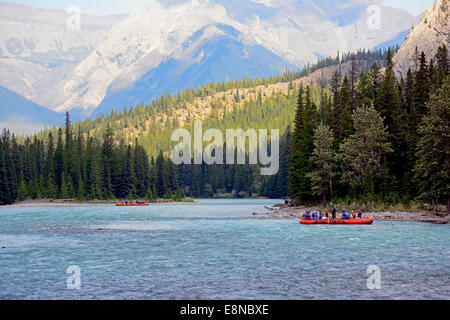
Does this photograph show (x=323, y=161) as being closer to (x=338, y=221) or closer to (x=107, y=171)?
(x=338, y=221)

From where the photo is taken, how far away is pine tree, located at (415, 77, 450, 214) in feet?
229

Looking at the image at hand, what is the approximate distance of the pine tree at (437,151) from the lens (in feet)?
229

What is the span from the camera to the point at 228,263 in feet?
129

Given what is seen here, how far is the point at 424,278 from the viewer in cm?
3294

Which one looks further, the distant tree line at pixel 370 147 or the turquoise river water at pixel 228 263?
the distant tree line at pixel 370 147

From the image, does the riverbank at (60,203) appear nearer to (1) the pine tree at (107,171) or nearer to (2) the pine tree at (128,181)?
(1) the pine tree at (107,171)

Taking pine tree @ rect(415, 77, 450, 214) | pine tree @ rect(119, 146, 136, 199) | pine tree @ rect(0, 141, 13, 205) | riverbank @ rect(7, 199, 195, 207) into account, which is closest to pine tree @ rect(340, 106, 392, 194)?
pine tree @ rect(415, 77, 450, 214)

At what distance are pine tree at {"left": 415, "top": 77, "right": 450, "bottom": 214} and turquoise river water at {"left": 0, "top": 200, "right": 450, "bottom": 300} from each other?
7.44 meters

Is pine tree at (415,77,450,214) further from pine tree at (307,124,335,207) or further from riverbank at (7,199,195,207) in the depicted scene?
riverbank at (7,199,195,207)

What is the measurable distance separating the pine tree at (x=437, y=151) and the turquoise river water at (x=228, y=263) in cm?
744

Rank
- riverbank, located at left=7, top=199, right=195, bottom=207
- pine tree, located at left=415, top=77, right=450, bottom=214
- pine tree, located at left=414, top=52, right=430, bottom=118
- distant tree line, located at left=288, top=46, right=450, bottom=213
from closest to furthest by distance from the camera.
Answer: pine tree, located at left=415, top=77, right=450, bottom=214
distant tree line, located at left=288, top=46, right=450, bottom=213
pine tree, located at left=414, top=52, right=430, bottom=118
riverbank, located at left=7, top=199, right=195, bottom=207

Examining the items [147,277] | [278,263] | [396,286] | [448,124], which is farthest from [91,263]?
[448,124]

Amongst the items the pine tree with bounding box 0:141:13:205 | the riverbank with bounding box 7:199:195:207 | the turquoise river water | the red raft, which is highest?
the pine tree with bounding box 0:141:13:205

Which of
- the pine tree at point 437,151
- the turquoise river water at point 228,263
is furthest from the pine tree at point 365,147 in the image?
the turquoise river water at point 228,263
